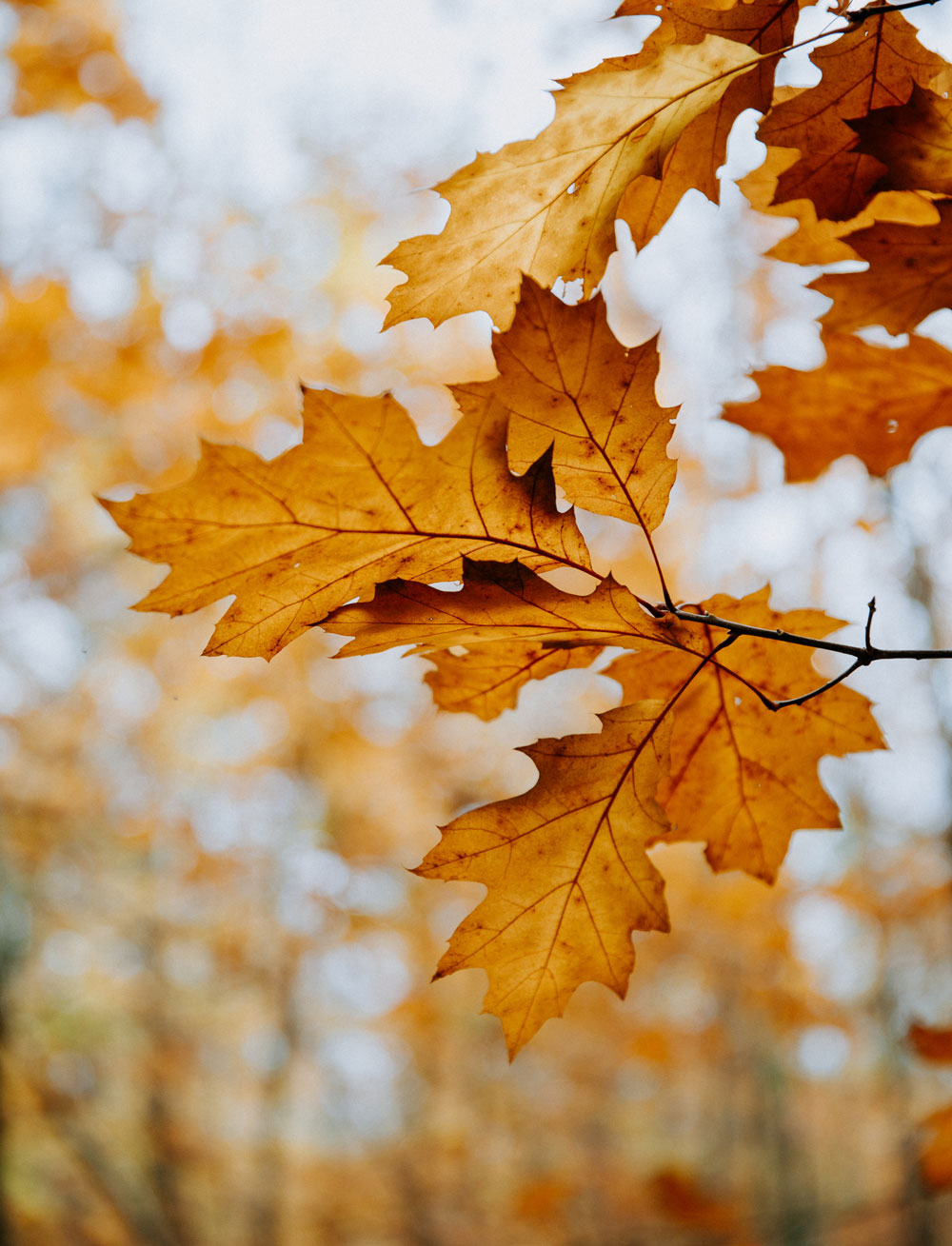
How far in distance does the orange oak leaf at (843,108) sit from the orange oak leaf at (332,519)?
18.2 inches

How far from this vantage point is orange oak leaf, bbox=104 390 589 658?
22.8 inches

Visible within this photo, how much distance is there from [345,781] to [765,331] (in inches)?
152

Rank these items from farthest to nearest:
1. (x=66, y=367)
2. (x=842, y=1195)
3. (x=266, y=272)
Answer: (x=842, y=1195) → (x=266, y=272) → (x=66, y=367)

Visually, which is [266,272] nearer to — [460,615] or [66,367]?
[66,367]

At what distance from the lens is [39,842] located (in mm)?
4727

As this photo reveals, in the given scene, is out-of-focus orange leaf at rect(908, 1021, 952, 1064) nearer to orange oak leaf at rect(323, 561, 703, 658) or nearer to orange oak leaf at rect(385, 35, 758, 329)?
orange oak leaf at rect(323, 561, 703, 658)

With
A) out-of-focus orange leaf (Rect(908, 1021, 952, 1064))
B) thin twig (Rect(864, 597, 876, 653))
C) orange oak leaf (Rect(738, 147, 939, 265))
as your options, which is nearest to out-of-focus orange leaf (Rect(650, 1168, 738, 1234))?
out-of-focus orange leaf (Rect(908, 1021, 952, 1064))

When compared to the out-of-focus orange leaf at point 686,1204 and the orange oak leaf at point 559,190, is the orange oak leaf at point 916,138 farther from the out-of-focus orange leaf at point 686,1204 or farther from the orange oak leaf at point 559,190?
Result: the out-of-focus orange leaf at point 686,1204

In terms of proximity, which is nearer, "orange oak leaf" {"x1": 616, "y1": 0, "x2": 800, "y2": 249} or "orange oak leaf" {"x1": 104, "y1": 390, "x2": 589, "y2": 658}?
"orange oak leaf" {"x1": 104, "y1": 390, "x2": 589, "y2": 658}

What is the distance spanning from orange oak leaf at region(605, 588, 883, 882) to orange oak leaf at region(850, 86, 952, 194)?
43cm

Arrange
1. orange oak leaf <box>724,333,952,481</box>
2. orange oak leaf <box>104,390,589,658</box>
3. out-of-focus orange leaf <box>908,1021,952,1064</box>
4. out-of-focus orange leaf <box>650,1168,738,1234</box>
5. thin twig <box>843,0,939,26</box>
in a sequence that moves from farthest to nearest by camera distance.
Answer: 1. out-of-focus orange leaf <box>650,1168,738,1234</box>
2. out-of-focus orange leaf <box>908,1021,952,1064</box>
3. orange oak leaf <box>724,333,952,481</box>
4. thin twig <box>843,0,939,26</box>
5. orange oak leaf <box>104,390,589,658</box>

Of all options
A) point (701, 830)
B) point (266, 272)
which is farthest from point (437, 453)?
point (266, 272)

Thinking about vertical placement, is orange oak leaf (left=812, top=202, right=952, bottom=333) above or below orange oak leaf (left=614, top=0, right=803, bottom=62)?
below

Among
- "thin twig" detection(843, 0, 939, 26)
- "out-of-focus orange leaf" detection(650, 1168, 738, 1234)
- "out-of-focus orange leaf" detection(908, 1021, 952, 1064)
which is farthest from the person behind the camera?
"out-of-focus orange leaf" detection(650, 1168, 738, 1234)
